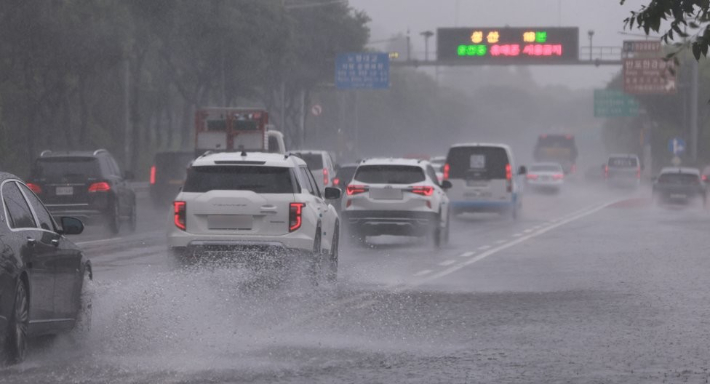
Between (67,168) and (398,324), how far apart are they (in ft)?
58.7

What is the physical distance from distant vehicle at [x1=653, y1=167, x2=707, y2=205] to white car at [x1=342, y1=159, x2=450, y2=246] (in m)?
26.6

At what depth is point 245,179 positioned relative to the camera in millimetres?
16312

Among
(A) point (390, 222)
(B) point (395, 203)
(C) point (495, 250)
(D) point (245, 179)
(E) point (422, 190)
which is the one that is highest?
(D) point (245, 179)

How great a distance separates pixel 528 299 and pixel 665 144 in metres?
93.2

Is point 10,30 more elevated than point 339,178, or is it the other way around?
point 10,30

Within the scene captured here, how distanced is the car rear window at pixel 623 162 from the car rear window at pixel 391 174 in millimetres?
51515

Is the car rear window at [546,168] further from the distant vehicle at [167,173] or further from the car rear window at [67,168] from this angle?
the car rear window at [67,168]

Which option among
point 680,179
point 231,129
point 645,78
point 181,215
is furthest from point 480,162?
point 645,78

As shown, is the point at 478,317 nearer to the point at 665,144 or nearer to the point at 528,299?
the point at 528,299

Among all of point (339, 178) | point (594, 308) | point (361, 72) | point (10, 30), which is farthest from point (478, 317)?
point (361, 72)

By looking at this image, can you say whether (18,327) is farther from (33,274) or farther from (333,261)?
(333,261)

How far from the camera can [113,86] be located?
6456cm

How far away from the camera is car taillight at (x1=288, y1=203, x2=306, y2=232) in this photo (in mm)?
16141

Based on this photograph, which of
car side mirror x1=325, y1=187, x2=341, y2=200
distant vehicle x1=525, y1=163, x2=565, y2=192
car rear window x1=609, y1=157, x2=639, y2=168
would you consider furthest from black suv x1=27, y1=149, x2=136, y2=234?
→ car rear window x1=609, y1=157, x2=639, y2=168
